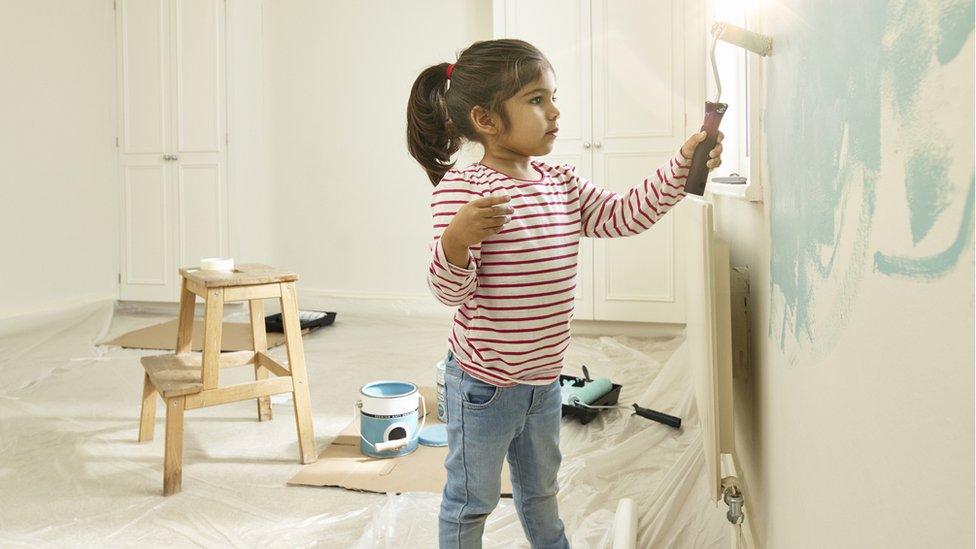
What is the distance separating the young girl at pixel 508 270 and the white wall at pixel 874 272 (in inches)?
14.4

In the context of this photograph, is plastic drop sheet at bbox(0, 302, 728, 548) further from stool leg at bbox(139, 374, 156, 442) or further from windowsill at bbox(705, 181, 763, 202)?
windowsill at bbox(705, 181, 763, 202)

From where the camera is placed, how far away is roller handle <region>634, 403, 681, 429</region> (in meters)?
2.14

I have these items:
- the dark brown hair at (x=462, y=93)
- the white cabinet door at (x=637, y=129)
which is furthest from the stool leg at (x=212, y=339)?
the white cabinet door at (x=637, y=129)

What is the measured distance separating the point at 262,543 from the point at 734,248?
1157mm

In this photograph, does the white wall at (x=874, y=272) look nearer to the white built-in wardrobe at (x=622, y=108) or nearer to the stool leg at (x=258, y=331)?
the stool leg at (x=258, y=331)

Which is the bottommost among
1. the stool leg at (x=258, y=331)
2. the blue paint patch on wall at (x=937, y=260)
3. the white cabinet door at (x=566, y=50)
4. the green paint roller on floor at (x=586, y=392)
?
the green paint roller on floor at (x=586, y=392)

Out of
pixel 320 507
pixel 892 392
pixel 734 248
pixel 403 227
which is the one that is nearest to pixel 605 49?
Result: pixel 403 227

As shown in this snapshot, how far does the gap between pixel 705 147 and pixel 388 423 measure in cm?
129

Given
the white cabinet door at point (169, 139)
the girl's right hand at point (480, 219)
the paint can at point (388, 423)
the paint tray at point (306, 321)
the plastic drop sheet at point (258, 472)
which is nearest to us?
the girl's right hand at point (480, 219)

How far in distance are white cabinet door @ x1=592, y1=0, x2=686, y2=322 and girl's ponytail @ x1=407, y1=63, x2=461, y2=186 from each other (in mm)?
2224

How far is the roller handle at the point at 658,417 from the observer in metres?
2.14

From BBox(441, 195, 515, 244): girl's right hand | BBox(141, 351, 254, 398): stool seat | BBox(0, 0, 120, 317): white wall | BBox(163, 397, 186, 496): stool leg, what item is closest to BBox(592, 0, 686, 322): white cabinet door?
BBox(141, 351, 254, 398): stool seat

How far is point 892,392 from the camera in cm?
44

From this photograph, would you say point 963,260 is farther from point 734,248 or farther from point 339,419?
point 339,419
